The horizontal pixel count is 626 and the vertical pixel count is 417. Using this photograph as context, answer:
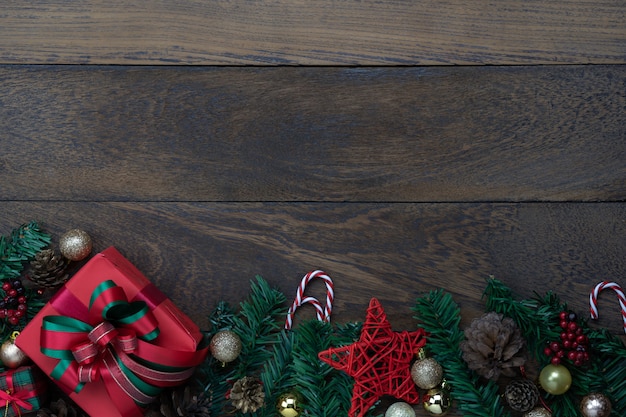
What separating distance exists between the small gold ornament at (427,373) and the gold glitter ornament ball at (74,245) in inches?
22.8

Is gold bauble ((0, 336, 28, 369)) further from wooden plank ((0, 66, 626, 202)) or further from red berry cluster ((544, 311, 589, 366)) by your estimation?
red berry cluster ((544, 311, 589, 366))

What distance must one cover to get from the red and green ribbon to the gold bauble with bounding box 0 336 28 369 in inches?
3.5

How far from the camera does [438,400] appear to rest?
1.00 m

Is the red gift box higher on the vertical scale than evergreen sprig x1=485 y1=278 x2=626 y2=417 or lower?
lower

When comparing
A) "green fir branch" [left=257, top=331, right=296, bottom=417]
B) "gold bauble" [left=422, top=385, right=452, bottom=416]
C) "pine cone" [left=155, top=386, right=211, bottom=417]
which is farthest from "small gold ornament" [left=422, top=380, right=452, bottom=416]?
"pine cone" [left=155, top=386, right=211, bottom=417]

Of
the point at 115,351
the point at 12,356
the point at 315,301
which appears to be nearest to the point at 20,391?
the point at 12,356

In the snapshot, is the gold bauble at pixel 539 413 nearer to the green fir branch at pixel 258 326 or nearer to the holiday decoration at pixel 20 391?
the green fir branch at pixel 258 326

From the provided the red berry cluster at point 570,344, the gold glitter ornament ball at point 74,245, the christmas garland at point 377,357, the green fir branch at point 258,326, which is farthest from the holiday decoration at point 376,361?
the gold glitter ornament ball at point 74,245

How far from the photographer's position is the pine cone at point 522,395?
98 cm

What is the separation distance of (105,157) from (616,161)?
0.87 meters

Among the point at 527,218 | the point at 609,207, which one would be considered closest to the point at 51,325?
the point at 527,218

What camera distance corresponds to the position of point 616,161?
3.45 feet

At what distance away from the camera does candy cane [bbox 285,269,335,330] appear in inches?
41.3

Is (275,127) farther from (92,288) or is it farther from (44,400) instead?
(44,400)
